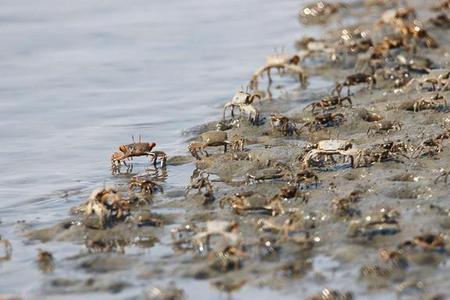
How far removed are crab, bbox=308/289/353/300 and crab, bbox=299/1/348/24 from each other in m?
10.0

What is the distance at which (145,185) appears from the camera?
906 centimetres

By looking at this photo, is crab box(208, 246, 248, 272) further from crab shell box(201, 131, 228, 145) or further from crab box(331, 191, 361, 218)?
crab shell box(201, 131, 228, 145)

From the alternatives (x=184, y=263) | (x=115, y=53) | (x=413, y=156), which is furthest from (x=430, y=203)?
(x=115, y=53)

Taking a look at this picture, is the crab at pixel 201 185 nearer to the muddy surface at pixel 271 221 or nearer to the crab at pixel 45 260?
the muddy surface at pixel 271 221

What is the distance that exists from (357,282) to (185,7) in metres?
10.8

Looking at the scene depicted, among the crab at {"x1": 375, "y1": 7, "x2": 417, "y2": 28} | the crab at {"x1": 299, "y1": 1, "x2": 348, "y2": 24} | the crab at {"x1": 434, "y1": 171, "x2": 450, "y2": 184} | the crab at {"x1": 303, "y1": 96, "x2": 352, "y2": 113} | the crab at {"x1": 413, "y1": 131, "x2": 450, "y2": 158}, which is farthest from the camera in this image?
the crab at {"x1": 299, "y1": 1, "x2": 348, "y2": 24}

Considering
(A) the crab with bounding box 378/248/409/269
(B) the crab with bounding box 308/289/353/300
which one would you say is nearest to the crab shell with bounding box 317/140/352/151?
(A) the crab with bounding box 378/248/409/269

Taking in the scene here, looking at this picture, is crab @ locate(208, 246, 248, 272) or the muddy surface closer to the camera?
the muddy surface

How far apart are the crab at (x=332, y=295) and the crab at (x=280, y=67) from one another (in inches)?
238

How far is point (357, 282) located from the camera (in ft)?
23.0

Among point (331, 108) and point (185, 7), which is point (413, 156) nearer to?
point (331, 108)

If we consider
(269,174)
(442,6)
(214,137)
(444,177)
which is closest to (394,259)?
(444,177)

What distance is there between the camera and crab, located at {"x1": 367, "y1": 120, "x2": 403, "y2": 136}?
1029 cm

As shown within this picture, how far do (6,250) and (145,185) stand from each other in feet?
4.68
